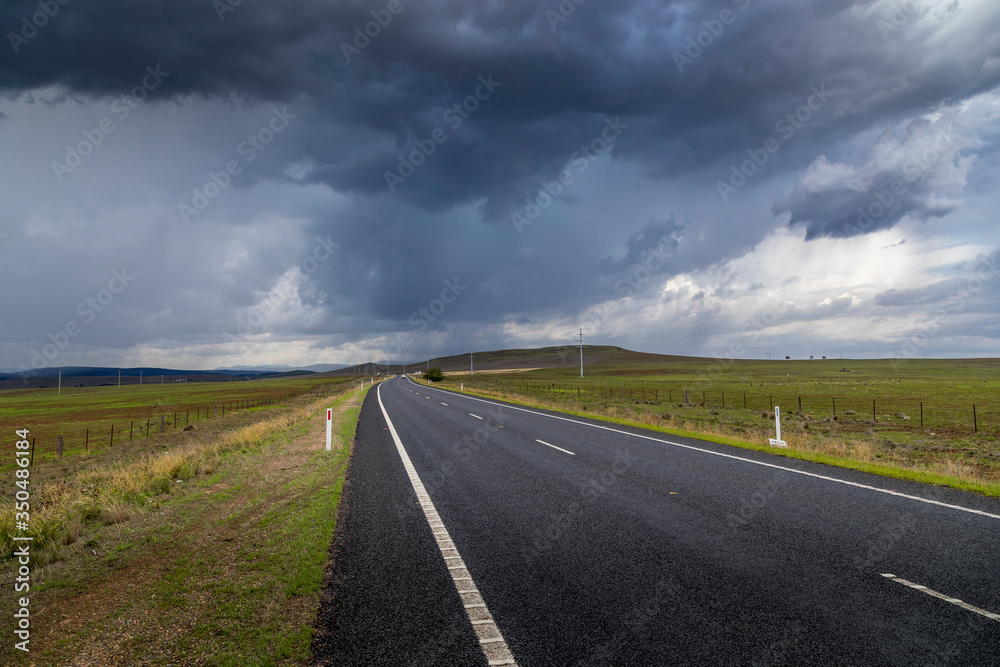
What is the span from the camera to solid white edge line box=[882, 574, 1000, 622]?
3.84 meters

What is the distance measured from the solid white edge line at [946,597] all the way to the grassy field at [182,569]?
197 inches

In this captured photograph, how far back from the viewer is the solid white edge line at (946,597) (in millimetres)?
3842

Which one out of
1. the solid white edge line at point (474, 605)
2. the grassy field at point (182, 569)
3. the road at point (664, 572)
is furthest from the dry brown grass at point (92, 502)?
the solid white edge line at point (474, 605)

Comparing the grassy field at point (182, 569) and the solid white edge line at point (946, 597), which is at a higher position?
the solid white edge line at point (946, 597)

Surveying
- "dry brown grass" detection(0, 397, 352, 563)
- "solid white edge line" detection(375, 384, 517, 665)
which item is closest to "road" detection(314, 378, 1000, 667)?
"solid white edge line" detection(375, 384, 517, 665)

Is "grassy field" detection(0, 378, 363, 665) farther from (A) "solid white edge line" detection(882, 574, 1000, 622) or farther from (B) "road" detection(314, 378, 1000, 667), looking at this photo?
(A) "solid white edge line" detection(882, 574, 1000, 622)

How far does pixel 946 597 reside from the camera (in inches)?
163

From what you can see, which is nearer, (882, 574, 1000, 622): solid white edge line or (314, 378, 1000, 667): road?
(314, 378, 1000, 667): road

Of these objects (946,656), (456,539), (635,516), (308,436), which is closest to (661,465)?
(635,516)

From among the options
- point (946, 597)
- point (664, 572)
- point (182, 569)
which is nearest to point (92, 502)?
point (182, 569)

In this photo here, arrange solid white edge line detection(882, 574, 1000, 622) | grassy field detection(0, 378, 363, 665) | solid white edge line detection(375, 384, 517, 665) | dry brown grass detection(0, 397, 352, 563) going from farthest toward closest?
dry brown grass detection(0, 397, 352, 563), solid white edge line detection(882, 574, 1000, 622), grassy field detection(0, 378, 363, 665), solid white edge line detection(375, 384, 517, 665)

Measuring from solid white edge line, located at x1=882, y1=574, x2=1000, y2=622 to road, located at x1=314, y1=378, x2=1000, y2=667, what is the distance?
0.07ft

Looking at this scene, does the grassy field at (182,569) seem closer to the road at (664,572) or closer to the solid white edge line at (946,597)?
the road at (664,572)

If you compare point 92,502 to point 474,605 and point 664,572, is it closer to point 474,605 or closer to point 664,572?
point 474,605
